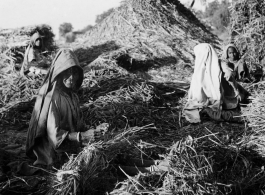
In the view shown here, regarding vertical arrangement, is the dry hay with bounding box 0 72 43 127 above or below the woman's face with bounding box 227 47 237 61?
below

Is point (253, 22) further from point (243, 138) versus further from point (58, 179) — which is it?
point (58, 179)

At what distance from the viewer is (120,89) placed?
780 cm

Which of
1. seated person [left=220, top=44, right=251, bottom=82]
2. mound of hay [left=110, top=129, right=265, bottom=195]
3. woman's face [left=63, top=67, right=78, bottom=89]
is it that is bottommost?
mound of hay [left=110, top=129, right=265, bottom=195]

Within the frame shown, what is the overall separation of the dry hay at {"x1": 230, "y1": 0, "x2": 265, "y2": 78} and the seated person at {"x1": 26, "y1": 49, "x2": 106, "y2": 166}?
638cm

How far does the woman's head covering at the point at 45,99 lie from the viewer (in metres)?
4.02

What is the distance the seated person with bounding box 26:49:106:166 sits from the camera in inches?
158

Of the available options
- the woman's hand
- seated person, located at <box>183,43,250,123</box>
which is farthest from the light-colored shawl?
the woman's hand

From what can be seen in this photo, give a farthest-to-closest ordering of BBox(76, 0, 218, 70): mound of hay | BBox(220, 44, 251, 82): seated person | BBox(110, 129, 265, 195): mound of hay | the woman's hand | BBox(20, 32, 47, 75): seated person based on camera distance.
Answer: BBox(76, 0, 218, 70): mound of hay, BBox(20, 32, 47, 75): seated person, BBox(220, 44, 251, 82): seated person, the woman's hand, BBox(110, 129, 265, 195): mound of hay

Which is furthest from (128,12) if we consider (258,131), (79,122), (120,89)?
A: (79,122)

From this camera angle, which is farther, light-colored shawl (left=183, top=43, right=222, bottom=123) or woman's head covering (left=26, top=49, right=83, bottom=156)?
light-colored shawl (left=183, top=43, right=222, bottom=123)

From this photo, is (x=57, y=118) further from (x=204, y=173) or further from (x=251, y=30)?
(x=251, y=30)

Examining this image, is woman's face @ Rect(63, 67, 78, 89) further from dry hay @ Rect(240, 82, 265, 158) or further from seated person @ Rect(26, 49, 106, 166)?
dry hay @ Rect(240, 82, 265, 158)

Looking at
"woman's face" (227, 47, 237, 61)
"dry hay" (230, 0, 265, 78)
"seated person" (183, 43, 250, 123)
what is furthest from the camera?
"dry hay" (230, 0, 265, 78)

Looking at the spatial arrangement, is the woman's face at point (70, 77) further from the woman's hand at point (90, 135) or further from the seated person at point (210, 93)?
the seated person at point (210, 93)
